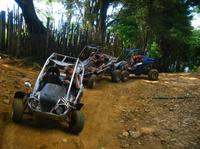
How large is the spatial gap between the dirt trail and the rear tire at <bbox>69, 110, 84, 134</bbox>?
16 cm

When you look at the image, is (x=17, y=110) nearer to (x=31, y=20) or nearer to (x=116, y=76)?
(x=116, y=76)

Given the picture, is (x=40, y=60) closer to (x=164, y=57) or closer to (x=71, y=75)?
(x=71, y=75)

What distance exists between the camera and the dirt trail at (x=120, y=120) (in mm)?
8367

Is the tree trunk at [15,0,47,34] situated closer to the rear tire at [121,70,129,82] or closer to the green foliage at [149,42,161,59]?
the rear tire at [121,70,129,82]

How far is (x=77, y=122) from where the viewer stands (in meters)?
8.78

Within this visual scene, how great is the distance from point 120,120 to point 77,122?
6.07 ft

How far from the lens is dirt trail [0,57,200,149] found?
8.37 metres

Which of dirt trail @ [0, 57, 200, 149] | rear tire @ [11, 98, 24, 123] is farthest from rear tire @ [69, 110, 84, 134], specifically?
rear tire @ [11, 98, 24, 123]

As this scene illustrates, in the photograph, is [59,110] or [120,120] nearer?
[59,110]

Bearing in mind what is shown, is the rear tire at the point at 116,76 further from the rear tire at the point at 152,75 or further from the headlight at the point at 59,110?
the headlight at the point at 59,110

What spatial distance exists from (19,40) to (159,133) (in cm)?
807

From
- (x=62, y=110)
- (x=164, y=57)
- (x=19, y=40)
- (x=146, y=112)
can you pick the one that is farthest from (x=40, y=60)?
(x=164, y=57)

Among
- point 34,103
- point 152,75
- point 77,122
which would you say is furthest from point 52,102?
point 152,75

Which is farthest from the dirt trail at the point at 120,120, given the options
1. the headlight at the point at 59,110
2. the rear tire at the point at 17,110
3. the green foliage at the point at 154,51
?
the green foliage at the point at 154,51
